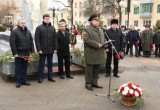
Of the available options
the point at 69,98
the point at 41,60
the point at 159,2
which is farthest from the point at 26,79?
the point at 159,2

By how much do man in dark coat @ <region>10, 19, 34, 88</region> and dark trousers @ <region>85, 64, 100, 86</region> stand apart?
157cm

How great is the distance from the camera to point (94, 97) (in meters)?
6.45

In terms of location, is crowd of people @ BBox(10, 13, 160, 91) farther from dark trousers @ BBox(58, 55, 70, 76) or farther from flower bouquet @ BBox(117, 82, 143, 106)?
flower bouquet @ BBox(117, 82, 143, 106)

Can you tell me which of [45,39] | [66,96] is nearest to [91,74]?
[66,96]

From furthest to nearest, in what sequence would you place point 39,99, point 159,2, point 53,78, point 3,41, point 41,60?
point 159,2, point 3,41, point 53,78, point 41,60, point 39,99

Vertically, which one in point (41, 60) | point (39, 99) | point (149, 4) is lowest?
point (39, 99)

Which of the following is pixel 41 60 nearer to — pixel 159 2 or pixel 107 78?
pixel 107 78

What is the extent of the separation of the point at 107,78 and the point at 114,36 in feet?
4.23

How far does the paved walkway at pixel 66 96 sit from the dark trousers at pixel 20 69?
267 millimetres

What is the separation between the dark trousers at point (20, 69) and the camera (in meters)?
7.21

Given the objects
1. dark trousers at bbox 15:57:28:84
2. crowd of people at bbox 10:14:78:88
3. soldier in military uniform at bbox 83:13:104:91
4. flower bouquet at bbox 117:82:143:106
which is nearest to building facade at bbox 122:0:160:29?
crowd of people at bbox 10:14:78:88

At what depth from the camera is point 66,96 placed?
650 cm

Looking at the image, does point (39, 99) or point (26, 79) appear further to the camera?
point (26, 79)

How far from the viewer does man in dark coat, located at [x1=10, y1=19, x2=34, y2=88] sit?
6938mm
